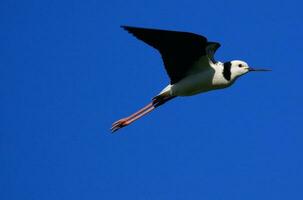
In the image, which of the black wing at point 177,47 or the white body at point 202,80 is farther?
the white body at point 202,80

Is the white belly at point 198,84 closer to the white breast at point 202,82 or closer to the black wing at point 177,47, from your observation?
the white breast at point 202,82

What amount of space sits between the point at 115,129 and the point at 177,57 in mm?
2158

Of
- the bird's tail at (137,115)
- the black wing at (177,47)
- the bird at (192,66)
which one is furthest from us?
the bird's tail at (137,115)

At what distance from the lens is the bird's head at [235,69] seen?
448 inches

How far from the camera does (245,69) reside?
11852 millimetres

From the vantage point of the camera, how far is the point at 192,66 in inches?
447

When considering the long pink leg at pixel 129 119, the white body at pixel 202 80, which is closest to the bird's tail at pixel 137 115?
the long pink leg at pixel 129 119

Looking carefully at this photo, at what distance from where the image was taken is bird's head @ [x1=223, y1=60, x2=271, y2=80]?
1138 centimetres

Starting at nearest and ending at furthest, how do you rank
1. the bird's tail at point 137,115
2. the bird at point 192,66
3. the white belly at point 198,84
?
the bird at point 192,66
the white belly at point 198,84
the bird's tail at point 137,115

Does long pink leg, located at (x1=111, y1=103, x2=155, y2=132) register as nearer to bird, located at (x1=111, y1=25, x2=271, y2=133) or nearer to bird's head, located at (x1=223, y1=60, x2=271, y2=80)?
bird, located at (x1=111, y1=25, x2=271, y2=133)

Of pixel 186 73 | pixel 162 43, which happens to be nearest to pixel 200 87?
pixel 186 73

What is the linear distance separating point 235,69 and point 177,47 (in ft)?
3.97

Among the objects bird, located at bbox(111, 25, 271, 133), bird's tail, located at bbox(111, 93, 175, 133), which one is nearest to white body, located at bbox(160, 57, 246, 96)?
bird, located at bbox(111, 25, 271, 133)

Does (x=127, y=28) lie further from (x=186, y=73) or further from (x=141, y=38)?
(x=186, y=73)
